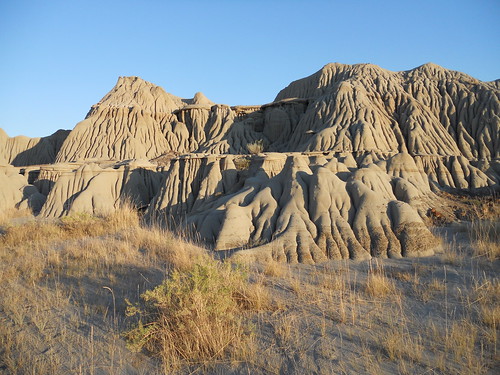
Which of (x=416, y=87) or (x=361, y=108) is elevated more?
(x=416, y=87)

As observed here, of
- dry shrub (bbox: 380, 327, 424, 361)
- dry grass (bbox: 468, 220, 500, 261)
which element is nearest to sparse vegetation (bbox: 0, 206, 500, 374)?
dry shrub (bbox: 380, 327, 424, 361)

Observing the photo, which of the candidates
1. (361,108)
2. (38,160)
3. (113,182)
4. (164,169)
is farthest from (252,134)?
(38,160)

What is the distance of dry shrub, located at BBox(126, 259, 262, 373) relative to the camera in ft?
11.6

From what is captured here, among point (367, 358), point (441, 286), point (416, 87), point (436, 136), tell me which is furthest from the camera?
point (416, 87)

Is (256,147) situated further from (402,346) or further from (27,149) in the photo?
(27,149)

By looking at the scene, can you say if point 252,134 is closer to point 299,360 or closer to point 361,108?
point 361,108

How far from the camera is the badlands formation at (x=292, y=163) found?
27.7ft

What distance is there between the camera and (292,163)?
11281 mm

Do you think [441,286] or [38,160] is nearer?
[441,286]

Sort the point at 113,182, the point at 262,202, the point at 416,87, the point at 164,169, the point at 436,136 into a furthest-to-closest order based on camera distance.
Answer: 1. the point at 416,87
2. the point at 436,136
3. the point at 164,169
4. the point at 113,182
5. the point at 262,202

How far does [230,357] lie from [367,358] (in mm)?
1442

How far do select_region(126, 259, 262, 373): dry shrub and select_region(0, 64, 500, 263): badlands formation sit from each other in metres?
2.92

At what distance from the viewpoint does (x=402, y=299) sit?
493cm

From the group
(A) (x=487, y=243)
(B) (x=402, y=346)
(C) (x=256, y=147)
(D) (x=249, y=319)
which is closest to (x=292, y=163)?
(A) (x=487, y=243)
